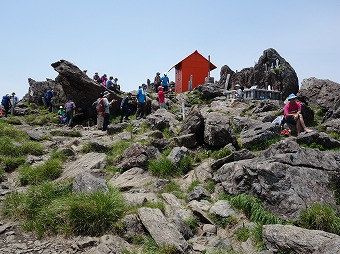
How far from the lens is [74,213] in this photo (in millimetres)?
8055

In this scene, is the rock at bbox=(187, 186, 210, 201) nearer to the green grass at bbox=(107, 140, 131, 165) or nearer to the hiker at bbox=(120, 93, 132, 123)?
the green grass at bbox=(107, 140, 131, 165)

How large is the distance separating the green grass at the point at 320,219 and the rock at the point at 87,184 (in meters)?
5.33

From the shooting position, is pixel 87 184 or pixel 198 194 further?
pixel 198 194

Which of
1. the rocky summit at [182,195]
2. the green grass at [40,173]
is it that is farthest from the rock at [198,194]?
the green grass at [40,173]

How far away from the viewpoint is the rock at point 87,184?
30.3 feet

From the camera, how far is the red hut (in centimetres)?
4131

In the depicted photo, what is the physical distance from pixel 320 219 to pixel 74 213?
5848 millimetres

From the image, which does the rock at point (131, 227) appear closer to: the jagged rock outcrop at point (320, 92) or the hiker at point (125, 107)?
the jagged rock outcrop at point (320, 92)

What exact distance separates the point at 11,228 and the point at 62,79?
63.4 ft

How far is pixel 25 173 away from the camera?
12.3 metres

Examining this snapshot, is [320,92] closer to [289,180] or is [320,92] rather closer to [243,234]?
[289,180]

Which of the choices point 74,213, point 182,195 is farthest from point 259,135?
point 74,213

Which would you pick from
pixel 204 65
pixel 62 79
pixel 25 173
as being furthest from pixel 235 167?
pixel 204 65

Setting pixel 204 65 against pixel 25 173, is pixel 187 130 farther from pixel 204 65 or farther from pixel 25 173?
pixel 204 65
